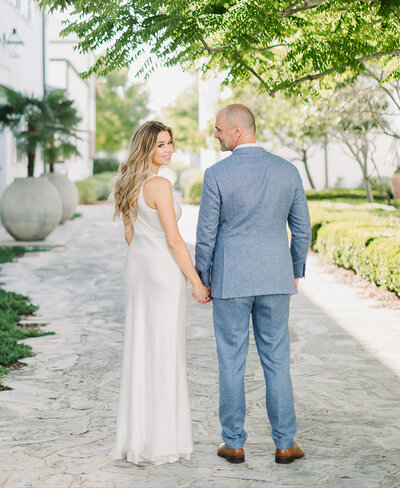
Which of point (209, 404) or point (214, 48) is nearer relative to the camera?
point (209, 404)

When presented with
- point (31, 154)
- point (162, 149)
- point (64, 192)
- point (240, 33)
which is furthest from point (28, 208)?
point (162, 149)

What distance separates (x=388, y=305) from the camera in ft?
29.9

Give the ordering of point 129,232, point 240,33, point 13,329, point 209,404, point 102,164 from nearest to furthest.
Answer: point 129,232 < point 240,33 < point 209,404 < point 13,329 < point 102,164

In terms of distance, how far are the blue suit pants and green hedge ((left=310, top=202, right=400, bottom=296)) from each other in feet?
17.3

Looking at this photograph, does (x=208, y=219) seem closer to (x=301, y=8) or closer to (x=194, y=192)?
(x=301, y=8)

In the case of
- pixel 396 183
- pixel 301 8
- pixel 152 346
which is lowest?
pixel 152 346

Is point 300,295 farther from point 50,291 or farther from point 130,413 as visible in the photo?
point 130,413

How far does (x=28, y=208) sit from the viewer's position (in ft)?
51.4

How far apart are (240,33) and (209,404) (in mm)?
2683

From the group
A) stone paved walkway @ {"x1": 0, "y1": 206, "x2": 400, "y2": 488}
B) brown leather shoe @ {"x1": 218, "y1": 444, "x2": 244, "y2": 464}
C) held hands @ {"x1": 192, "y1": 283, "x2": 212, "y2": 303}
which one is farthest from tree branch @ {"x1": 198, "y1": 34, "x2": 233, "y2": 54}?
brown leather shoe @ {"x1": 218, "y1": 444, "x2": 244, "y2": 464}

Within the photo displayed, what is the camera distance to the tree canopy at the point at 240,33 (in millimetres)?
4629

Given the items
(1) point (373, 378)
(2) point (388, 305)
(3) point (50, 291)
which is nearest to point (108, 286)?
(3) point (50, 291)

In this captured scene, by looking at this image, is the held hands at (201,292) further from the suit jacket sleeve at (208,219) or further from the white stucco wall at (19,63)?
the white stucco wall at (19,63)

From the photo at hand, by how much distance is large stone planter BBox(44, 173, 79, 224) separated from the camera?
808 inches
